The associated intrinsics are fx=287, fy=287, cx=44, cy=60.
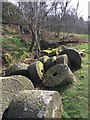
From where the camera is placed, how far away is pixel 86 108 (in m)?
7.32

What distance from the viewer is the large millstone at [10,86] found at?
6.47 metres

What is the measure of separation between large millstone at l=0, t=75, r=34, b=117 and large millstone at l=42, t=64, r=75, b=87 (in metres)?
1.93

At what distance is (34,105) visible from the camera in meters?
5.68

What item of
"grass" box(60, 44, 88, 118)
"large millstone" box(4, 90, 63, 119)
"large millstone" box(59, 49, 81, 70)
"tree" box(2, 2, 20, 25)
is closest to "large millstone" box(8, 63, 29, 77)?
"grass" box(60, 44, 88, 118)

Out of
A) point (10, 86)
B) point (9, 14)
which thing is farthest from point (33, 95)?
point (9, 14)

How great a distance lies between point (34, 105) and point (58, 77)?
11.6 ft

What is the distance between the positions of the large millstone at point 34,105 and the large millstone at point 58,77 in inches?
114

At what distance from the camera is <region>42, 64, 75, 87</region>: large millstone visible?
9.05 metres

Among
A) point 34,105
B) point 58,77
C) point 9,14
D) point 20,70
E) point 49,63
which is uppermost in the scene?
point 9,14

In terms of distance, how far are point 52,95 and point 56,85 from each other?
9.80 feet

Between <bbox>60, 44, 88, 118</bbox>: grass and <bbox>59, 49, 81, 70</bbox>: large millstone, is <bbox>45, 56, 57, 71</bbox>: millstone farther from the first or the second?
<bbox>59, 49, 81, 70</bbox>: large millstone

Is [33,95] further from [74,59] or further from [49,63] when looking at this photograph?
[74,59]

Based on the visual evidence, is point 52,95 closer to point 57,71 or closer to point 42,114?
point 42,114

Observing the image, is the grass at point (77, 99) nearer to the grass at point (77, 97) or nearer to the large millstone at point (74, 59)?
the grass at point (77, 97)
